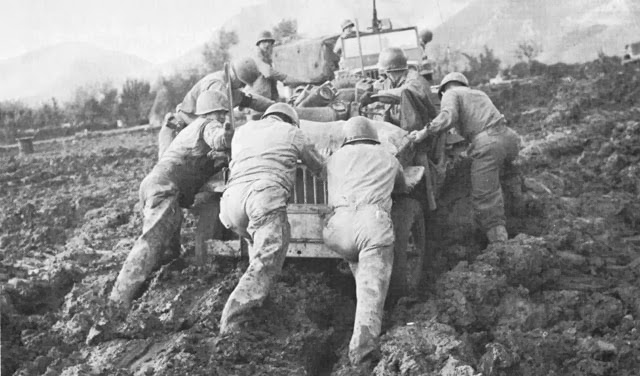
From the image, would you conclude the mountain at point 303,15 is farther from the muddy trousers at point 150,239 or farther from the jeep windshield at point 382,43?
the muddy trousers at point 150,239

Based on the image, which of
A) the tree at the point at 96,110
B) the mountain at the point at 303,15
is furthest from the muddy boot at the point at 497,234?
the mountain at the point at 303,15

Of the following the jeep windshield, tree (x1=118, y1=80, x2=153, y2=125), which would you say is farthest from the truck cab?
tree (x1=118, y1=80, x2=153, y2=125)

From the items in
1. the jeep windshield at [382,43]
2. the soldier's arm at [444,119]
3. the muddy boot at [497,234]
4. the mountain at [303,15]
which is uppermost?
the mountain at [303,15]

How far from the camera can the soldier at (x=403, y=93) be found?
25.5 ft

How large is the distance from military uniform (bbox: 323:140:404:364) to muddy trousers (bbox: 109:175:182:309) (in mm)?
1360

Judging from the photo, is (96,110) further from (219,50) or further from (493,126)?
(493,126)

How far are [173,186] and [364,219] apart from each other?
1.78 m

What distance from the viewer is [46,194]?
42.4 feet

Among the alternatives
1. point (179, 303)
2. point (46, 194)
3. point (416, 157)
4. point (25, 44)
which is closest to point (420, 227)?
point (416, 157)

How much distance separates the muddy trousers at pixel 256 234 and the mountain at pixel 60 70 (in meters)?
5.16

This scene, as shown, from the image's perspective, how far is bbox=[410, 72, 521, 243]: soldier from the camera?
8031 mm

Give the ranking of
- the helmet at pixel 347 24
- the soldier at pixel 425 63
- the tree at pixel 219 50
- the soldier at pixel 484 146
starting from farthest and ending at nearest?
the tree at pixel 219 50, the helmet at pixel 347 24, the soldier at pixel 425 63, the soldier at pixel 484 146

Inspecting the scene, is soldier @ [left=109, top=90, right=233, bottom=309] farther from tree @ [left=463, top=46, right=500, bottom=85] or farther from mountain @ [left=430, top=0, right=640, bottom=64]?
mountain @ [left=430, top=0, right=640, bottom=64]

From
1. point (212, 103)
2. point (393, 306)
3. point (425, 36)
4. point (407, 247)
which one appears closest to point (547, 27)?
point (425, 36)
